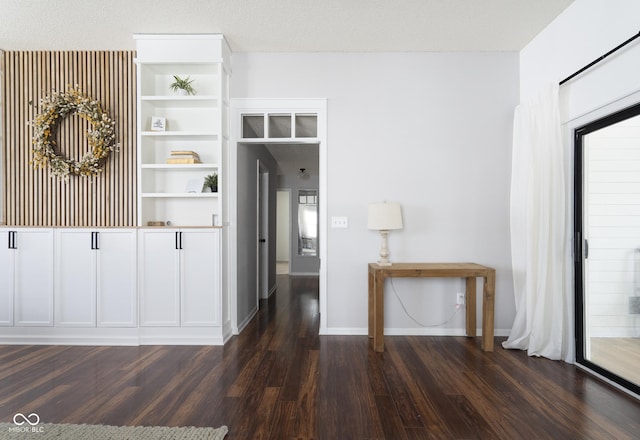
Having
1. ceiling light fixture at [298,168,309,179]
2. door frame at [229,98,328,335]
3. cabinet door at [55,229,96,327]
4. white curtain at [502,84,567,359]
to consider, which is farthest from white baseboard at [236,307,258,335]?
ceiling light fixture at [298,168,309,179]

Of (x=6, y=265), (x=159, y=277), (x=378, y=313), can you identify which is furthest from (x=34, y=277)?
(x=378, y=313)

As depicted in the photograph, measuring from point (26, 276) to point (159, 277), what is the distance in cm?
125

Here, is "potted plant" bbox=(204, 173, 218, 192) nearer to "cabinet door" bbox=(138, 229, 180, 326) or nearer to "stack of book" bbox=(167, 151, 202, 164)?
"stack of book" bbox=(167, 151, 202, 164)

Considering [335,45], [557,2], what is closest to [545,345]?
[557,2]

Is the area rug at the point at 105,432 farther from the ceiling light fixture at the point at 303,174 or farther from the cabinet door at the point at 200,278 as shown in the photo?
the ceiling light fixture at the point at 303,174

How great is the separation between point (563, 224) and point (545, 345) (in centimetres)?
104

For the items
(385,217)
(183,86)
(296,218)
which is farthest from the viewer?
(296,218)

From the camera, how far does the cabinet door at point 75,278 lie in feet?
10.3

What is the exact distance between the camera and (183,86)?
3334 mm

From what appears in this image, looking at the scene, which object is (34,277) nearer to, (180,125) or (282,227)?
(180,125)

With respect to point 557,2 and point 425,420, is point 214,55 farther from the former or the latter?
point 425,420

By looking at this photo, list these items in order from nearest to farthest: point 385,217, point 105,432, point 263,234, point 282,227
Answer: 1. point 105,432
2. point 385,217
3. point 263,234
4. point 282,227

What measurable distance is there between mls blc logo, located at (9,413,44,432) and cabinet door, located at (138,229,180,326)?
1214mm

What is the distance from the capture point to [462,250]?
345cm
